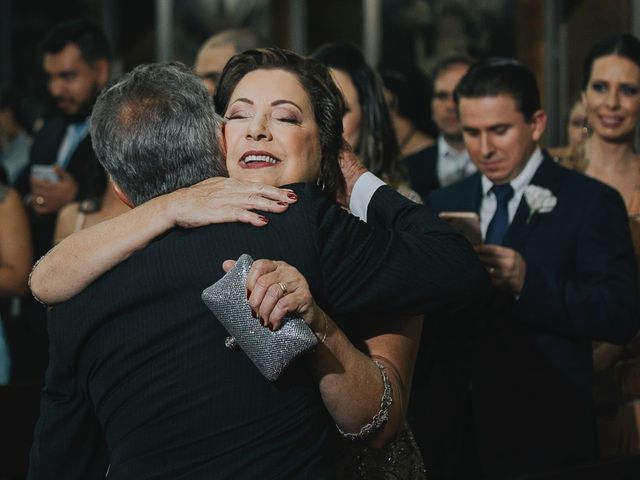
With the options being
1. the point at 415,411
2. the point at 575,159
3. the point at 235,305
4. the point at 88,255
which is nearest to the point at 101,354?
the point at 88,255

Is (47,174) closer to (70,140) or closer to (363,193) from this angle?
(70,140)

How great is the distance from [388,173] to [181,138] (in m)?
1.68

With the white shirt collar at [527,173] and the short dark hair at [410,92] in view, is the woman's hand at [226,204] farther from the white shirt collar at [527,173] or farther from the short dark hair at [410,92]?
the short dark hair at [410,92]

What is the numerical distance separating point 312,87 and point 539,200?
4.30 feet

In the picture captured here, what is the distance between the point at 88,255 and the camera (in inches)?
80.3

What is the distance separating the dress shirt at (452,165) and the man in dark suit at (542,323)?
6.10 feet

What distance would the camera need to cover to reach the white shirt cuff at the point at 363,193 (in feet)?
7.76

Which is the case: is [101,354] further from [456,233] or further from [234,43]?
[234,43]

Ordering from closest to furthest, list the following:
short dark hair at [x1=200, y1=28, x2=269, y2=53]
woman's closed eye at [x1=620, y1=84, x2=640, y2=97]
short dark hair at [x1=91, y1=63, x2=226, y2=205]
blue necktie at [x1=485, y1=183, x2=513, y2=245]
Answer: short dark hair at [x1=91, y1=63, x2=226, y2=205], blue necktie at [x1=485, y1=183, x2=513, y2=245], woman's closed eye at [x1=620, y1=84, x2=640, y2=97], short dark hair at [x1=200, y1=28, x2=269, y2=53]

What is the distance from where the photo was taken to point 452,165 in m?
5.48

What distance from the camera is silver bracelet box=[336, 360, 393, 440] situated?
6.72ft

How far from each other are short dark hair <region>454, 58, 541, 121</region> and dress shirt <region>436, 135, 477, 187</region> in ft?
5.39

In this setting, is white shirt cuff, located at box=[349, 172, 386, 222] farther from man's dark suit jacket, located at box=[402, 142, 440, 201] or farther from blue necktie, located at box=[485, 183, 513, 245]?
man's dark suit jacket, located at box=[402, 142, 440, 201]

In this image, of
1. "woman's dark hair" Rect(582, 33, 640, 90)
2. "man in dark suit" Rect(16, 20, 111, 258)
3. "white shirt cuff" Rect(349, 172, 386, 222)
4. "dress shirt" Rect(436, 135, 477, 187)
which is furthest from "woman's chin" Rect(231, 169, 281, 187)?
"dress shirt" Rect(436, 135, 477, 187)
